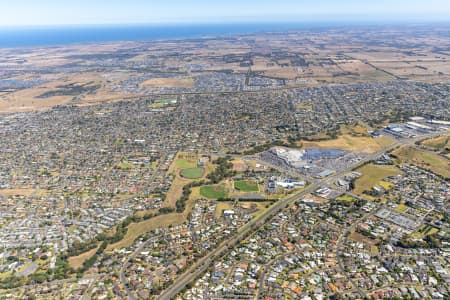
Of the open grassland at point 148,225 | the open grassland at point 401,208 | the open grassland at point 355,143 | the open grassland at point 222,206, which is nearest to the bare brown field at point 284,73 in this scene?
the open grassland at point 355,143

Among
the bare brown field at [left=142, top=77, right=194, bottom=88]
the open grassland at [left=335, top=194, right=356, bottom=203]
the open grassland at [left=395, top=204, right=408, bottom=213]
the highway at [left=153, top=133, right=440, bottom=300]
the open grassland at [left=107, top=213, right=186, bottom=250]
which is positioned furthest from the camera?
the bare brown field at [left=142, top=77, right=194, bottom=88]

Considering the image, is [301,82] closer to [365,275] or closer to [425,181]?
[425,181]

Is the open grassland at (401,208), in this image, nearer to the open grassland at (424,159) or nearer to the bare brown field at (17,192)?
the open grassland at (424,159)

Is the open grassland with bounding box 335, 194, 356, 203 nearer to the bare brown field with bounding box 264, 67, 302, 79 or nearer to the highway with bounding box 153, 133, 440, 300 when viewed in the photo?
the highway with bounding box 153, 133, 440, 300

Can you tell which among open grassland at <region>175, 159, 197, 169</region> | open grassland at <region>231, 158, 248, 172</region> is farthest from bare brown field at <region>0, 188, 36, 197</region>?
open grassland at <region>231, 158, 248, 172</region>

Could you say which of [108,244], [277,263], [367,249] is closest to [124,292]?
[108,244]

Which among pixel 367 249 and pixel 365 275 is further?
pixel 367 249
